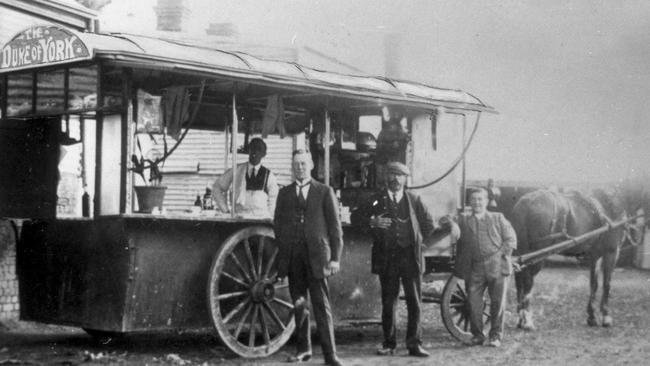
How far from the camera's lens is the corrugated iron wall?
17875 mm

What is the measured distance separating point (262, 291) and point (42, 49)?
2.94 meters

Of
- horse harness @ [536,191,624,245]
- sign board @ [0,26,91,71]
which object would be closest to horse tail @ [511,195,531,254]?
horse harness @ [536,191,624,245]

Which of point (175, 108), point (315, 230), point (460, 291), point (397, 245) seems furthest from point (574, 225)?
point (175, 108)

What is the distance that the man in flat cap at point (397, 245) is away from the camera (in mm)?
8227

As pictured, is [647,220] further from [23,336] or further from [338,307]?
[23,336]

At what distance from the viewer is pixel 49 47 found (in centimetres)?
752

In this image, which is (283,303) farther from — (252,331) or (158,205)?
(158,205)

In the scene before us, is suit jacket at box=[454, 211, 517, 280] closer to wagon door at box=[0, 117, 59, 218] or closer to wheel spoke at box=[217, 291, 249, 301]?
wheel spoke at box=[217, 291, 249, 301]

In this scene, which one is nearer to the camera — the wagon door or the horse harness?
the wagon door

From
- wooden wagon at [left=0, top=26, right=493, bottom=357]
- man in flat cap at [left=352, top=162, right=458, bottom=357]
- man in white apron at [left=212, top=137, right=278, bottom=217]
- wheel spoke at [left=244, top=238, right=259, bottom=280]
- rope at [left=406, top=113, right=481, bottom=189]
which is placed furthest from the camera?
rope at [left=406, top=113, right=481, bottom=189]

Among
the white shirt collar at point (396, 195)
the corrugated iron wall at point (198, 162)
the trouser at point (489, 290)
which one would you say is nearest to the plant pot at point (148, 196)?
the white shirt collar at point (396, 195)

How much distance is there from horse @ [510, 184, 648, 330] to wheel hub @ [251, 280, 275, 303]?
395 centimetres

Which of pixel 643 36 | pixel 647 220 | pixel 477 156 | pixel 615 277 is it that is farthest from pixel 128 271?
pixel 477 156

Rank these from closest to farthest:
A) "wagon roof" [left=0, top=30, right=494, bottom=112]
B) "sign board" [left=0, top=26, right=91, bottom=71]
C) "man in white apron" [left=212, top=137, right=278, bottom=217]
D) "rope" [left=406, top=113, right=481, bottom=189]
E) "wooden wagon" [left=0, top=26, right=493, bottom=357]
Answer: "wagon roof" [left=0, top=30, right=494, bottom=112] < "sign board" [left=0, top=26, right=91, bottom=71] < "wooden wagon" [left=0, top=26, right=493, bottom=357] < "man in white apron" [left=212, top=137, right=278, bottom=217] < "rope" [left=406, top=113, right=481, bottom=189]
